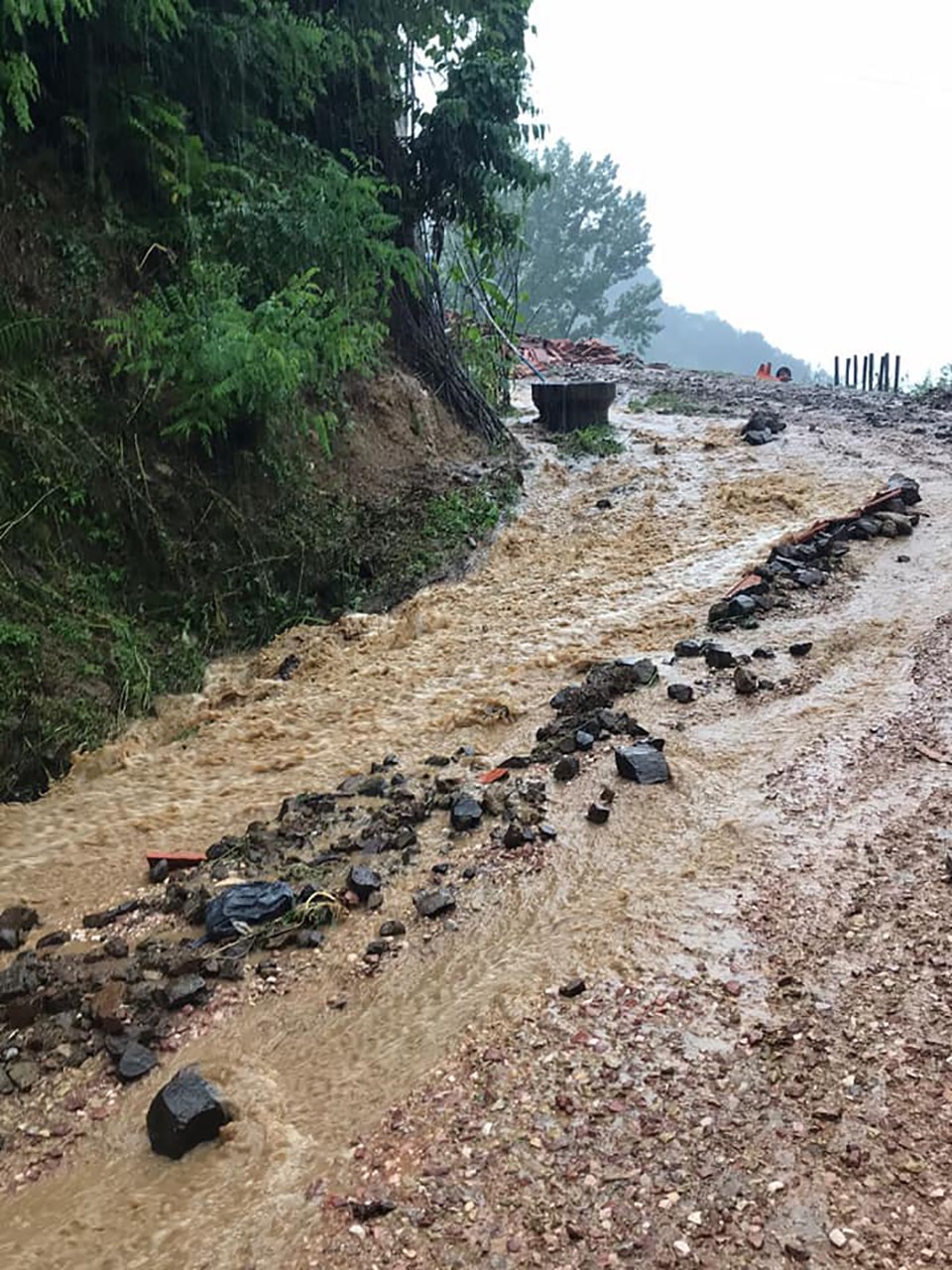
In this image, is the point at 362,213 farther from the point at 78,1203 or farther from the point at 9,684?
the point at 78,1203

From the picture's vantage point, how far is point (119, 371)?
703 cm

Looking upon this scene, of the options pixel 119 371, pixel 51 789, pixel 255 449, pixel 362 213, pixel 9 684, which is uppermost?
pixel 362 213

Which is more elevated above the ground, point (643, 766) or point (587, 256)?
point (587, 256)

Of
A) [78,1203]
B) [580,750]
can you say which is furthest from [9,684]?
[78,1203]

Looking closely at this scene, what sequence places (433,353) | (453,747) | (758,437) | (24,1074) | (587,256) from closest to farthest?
(24,1074), (453,747), (433,353), (758,437), (587,256)

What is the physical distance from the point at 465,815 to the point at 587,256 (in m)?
45.9

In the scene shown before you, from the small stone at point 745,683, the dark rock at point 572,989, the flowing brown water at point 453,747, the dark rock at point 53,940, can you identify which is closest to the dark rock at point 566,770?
the flowing brown water at point 453,747

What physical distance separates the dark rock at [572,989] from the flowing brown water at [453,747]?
0.09 metres

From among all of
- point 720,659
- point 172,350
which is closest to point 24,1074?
point 720,659

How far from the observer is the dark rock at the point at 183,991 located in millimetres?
3381

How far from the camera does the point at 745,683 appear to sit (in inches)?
223

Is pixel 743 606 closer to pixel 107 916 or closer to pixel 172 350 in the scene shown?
pixel 172 350

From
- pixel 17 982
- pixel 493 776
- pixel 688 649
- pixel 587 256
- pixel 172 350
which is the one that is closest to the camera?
pixel 17 982

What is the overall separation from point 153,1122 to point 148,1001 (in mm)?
659
